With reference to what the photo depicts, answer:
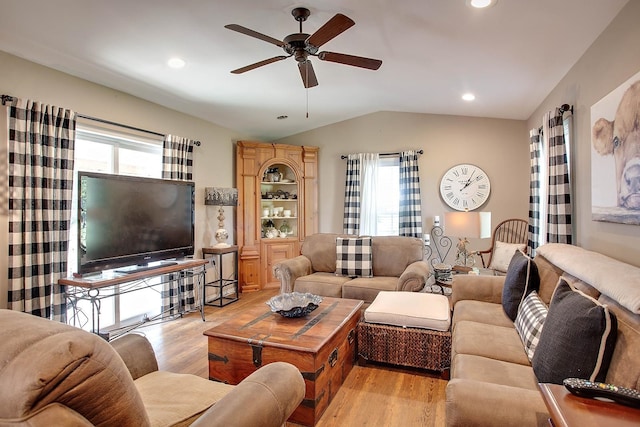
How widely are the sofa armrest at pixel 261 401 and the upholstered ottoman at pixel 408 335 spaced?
1433mm

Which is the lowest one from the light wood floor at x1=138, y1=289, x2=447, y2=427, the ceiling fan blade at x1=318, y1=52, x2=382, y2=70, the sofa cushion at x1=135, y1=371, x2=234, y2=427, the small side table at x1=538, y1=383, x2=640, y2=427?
the light wood floor at x1=138, y1=289, x2=447, y2=427

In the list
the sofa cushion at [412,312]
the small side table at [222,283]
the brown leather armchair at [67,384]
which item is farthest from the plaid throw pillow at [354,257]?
the brown leather armchair at [67,384]

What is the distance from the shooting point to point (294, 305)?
2.53 m

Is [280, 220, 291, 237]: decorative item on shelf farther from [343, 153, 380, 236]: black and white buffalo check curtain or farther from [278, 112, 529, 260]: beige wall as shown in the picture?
[343, 153, 380, 236]: black and white buffalo check curtain

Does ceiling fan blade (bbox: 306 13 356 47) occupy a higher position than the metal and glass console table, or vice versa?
ceiling fan blade (bbox: 306 13 356 47)

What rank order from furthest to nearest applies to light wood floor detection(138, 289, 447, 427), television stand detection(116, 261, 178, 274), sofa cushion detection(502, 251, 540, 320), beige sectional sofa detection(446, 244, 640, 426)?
television stand detection(116, 261, 178, 274) → sofa cushion detection(502, 251, 540, 320) → light wood floor detection(138, 289, 447, 427) → beige sectional sofa detection(446, 244, 640, 426)

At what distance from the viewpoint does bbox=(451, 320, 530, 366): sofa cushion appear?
1868mm

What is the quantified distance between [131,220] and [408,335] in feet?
9.00

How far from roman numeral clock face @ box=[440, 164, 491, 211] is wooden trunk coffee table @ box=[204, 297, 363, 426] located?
315 cm

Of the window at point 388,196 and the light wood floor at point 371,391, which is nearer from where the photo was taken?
the light wood floor at point 371,391

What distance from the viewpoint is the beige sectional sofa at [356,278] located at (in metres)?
3.50

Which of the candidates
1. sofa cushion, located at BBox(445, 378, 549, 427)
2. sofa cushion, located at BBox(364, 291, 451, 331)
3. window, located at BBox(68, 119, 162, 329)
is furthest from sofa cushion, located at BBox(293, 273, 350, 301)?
sofa cushion, located at BBox(445, 378, 549, 427)

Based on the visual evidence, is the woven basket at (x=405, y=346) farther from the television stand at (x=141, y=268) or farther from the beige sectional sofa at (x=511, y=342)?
the television stand at (x=141, y=268)

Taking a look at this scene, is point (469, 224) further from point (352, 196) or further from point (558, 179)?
point (352, 196)
